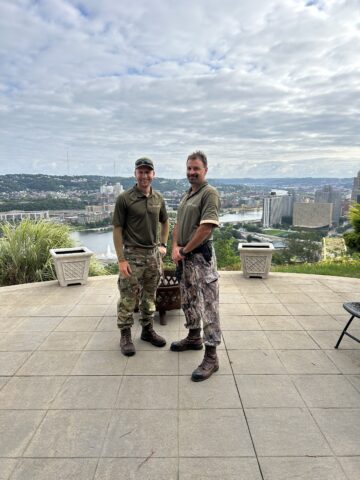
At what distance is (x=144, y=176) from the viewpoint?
2.91 metres

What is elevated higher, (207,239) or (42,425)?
(207,239)

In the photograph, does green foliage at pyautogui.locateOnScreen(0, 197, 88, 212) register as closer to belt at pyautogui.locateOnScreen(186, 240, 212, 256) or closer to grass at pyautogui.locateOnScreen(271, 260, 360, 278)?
grass at pyautogui.locateOnScreen(271, 260, 360, 278)

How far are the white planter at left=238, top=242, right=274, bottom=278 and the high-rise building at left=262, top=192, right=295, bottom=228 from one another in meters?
19.7

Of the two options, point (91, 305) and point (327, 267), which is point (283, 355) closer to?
point (91, 305)

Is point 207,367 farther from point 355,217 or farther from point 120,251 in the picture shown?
point 355,217

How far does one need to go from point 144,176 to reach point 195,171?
494mm

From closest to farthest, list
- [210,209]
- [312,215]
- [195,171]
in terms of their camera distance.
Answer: [210,209] < [195,171] < [312,215]

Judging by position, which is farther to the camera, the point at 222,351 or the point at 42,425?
the point at 222,351

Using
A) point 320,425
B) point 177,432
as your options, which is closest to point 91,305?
point 177,432

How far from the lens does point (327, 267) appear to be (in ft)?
22.8

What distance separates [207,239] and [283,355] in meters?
1.29

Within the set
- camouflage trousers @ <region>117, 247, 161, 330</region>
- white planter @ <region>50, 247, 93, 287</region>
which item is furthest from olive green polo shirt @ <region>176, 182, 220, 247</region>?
white planter @ <region>50, 247, 93, 287</region>

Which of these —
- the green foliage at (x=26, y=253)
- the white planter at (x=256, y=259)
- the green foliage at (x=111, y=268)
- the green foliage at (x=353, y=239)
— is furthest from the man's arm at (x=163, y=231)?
the green foliage at (x=353, y=239)

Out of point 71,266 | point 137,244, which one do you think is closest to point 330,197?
point 71,266
